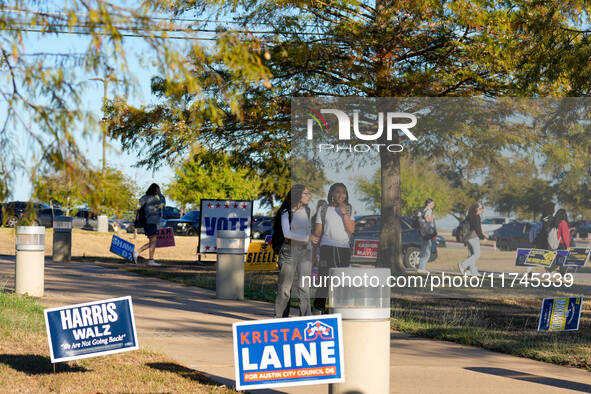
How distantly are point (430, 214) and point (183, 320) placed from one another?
18.2 ft

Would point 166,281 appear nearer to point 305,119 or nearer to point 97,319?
point 305,119

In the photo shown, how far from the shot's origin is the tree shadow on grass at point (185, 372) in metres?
6.87

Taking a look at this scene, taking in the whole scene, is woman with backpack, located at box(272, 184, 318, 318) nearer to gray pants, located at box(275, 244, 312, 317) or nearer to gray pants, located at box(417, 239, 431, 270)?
gray pants, located at box(275, 244, 312, 317)

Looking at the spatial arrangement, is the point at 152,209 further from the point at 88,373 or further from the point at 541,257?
the point at 88,373

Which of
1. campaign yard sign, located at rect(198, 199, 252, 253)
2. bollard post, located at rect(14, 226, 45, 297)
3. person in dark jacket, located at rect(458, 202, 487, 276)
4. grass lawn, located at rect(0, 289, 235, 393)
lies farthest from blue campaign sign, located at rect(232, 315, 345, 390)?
campaign yard sign, located at rect(198, 199, 252, 253)

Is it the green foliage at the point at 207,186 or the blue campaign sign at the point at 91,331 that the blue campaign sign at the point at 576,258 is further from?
the green foliage at the point at 207,186

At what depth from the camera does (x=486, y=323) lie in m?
11.4

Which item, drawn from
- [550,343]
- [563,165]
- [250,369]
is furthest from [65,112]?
[563,165]

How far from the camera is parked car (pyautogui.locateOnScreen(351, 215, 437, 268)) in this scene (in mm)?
14539

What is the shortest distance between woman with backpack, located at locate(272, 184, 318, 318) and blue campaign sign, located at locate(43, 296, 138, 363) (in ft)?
10.6

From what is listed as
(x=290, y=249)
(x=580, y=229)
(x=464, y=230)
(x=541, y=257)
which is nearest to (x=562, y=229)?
(x=580, y=229)

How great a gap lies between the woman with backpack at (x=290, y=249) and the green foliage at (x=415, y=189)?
450 cm

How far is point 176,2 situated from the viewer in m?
18.4

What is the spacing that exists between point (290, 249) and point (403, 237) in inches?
255
